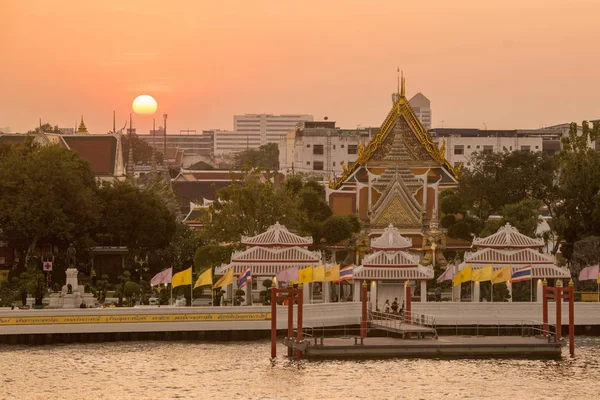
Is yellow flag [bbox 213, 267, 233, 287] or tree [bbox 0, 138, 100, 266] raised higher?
tree [bbox 0, 138, 100, 266]

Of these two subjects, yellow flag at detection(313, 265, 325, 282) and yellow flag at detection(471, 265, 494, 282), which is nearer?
yellow flag at detection(313, 265, 325, 282)

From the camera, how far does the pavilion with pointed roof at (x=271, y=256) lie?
84.6 m

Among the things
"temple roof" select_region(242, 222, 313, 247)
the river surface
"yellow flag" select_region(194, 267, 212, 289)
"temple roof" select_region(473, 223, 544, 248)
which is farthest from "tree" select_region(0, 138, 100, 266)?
"temple roof" select_region(473, 223, 544, 248)

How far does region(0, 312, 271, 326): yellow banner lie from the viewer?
76.4 meters

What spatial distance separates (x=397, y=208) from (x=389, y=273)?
81.2 feet

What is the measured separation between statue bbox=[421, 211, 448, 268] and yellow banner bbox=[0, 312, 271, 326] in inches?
989

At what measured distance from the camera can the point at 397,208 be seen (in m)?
107

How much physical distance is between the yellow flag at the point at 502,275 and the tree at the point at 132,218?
108 ft

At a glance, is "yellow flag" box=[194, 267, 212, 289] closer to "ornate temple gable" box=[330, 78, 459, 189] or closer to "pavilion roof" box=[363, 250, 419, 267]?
"pavilion roof" box=[363, 250, 419, 267]

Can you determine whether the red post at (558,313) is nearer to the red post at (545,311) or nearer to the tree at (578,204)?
the red post at (545,311)

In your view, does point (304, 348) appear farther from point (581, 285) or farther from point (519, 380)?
point (581, 285)

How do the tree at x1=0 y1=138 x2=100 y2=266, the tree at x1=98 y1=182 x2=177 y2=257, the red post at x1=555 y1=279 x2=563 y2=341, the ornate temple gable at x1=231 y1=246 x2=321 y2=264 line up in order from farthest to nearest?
the tree at x1=98 y1=182 x2=177 y2=257 → the tree at x1=0 y1=138 x2=100 y2=266 → the ornate temple gable at x1=231 y1=246 x2=321 y2=264 → the red post at x1=555 y1=279 x2=563 y2=341

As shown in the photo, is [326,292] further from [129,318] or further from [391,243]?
[129,318]

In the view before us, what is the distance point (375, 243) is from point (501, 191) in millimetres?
24104
